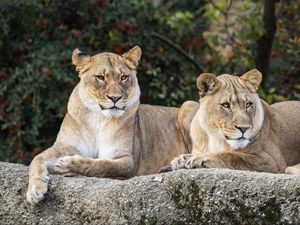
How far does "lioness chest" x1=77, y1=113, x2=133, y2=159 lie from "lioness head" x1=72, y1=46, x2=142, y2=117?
12cm

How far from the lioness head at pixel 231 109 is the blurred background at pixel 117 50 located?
2.96 m

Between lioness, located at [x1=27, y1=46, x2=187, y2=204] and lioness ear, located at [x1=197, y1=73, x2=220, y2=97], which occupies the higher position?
lioness ear, located at [x1=197, y1=73, x2=220, y2=97]

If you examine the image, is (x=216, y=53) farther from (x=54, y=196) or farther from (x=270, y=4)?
(x=54, y=196)

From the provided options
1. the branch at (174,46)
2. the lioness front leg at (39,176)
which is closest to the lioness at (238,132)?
the lioness front leg at (39,176)

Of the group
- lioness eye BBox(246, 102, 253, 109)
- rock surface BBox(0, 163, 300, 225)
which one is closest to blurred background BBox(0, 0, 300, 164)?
lioness eye BBox(246, 102, 253, 109)

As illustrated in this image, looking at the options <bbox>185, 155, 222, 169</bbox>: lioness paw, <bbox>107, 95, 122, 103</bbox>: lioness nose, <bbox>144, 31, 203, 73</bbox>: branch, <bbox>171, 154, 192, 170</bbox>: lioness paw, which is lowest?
<bbox>144, 31, 203, 73</bbox>: branch

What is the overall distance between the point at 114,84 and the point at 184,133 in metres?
1.02

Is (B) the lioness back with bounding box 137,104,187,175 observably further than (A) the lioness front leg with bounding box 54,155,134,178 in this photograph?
Yes

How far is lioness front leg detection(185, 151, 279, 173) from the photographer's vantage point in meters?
6.88

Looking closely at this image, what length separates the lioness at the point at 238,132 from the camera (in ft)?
23.0

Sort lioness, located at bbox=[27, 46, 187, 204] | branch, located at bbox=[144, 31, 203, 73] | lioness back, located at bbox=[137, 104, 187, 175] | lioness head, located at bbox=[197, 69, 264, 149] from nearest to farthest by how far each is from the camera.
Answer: lioness head, located at bbox=[197, 69, 264, 149] < lioness, located at bbox=[27, 46, 187, 204] < lioness back, located at bbox=[137, 104, 187, 175] < branch, located at bbox=[144, 31, 203, 73]

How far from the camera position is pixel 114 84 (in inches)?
302

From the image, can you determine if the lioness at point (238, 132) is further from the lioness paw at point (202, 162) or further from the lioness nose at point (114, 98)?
the lioness nose at point (114, 98)

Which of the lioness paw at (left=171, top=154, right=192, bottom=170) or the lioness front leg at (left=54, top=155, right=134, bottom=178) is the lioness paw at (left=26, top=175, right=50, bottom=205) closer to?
the lioness front leg at (left=54, top=155, right=134, bottom=178)
